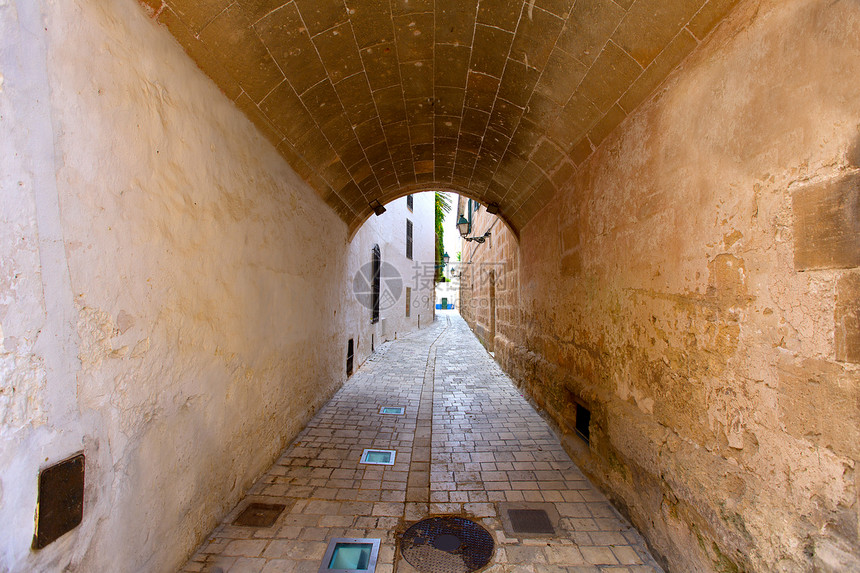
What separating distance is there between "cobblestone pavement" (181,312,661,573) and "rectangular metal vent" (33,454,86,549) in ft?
3.51

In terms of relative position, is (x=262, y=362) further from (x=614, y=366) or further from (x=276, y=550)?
(x=614, y=366)

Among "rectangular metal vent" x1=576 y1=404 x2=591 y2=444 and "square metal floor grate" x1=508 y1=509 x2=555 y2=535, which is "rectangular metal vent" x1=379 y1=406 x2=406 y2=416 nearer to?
"rectangular metal vent" x1=576 y1=404 x2=591 y2=444

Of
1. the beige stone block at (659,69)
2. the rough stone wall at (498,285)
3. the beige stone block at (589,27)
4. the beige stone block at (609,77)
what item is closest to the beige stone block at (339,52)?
the beige stone block at (589,27)

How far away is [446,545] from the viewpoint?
2.50 metres

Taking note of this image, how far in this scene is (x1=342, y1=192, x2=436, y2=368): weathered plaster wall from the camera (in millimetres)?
8117

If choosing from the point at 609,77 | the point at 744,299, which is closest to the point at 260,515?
the point at 744,299

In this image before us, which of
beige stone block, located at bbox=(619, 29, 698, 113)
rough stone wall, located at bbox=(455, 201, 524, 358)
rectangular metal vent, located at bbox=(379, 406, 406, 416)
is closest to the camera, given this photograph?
beige stone block, located at bbox=(619, 29, 698, 113)

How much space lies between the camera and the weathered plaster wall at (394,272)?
8.12 m

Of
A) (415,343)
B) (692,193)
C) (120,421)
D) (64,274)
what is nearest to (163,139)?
(64,274)

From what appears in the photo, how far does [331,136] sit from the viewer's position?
382cm

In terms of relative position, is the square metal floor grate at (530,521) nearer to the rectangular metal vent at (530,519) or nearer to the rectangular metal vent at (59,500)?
the rectangular metal vent at (530,519)

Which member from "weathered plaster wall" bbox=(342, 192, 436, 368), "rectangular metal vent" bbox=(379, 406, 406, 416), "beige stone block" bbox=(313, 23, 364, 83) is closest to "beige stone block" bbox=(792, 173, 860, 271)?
"beige stone block" bbox=(313, 23, 364, 83)

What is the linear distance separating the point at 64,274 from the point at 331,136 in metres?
2.84

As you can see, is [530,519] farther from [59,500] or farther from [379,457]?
[59,500]
